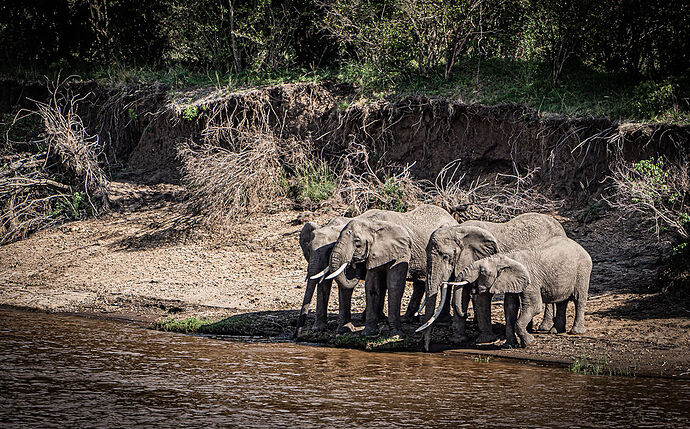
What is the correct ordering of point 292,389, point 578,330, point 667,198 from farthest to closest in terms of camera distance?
1. point 667,198
2. point 578,330
3. point 292,389

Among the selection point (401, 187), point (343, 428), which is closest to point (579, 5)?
point (401, 187)

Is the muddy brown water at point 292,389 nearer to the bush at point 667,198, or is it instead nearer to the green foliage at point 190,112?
the bush at point 667,198

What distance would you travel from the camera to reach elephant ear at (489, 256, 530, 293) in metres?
9.73

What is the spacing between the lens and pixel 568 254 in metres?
10.1

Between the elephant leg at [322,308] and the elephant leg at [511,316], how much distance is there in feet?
8.39

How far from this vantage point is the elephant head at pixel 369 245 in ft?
34.4

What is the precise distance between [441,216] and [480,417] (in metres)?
4.60

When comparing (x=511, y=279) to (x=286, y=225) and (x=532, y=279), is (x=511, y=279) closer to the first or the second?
(x=532, y=279)

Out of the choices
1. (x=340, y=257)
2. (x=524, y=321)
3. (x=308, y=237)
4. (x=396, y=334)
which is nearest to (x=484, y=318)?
(x=524, y=321)

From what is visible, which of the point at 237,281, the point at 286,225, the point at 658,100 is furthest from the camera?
the point at 286,225

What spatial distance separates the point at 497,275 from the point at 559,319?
1.36m

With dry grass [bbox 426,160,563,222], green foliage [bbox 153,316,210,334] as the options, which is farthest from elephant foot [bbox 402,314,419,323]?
dry grass [bbox 426,160,563,222]

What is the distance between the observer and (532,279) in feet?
32.3

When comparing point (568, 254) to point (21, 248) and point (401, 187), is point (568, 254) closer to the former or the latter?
point (401, 187)
